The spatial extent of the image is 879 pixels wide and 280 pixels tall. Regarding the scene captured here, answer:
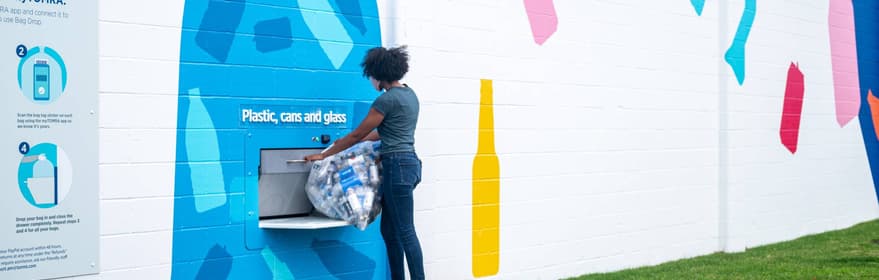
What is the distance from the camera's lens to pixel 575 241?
23.2 feet

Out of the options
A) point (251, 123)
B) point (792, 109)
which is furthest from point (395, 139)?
point (792, 109)

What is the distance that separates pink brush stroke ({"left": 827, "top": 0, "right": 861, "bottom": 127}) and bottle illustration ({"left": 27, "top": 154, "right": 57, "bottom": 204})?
8308 millimetres

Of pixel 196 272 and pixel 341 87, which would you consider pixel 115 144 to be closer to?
pixel 196 272

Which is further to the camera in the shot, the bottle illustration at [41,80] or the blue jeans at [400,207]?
the blue jeans at [400,207]

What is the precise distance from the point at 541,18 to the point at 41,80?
11.8ft

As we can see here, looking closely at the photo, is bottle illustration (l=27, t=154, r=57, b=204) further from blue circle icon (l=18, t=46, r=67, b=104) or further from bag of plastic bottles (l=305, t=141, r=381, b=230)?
bag of plastic bottles (l=305, t=141, r=381, b=230)

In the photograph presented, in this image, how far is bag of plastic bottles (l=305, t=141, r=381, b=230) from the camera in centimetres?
515

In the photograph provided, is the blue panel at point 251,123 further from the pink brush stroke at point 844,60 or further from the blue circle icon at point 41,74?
the pink brush stroke at point 844,60

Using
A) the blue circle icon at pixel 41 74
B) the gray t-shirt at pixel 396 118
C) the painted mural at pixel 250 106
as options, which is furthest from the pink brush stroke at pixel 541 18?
the blue circle icon at pixel 41 74

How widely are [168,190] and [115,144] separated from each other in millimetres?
378

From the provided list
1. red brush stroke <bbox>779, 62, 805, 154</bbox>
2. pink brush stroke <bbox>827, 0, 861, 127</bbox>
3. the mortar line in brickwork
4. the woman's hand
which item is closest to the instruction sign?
the woman's hand

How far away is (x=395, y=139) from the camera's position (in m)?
5.23

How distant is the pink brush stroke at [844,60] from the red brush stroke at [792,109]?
788 mm

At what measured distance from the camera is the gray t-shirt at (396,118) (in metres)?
5.18
